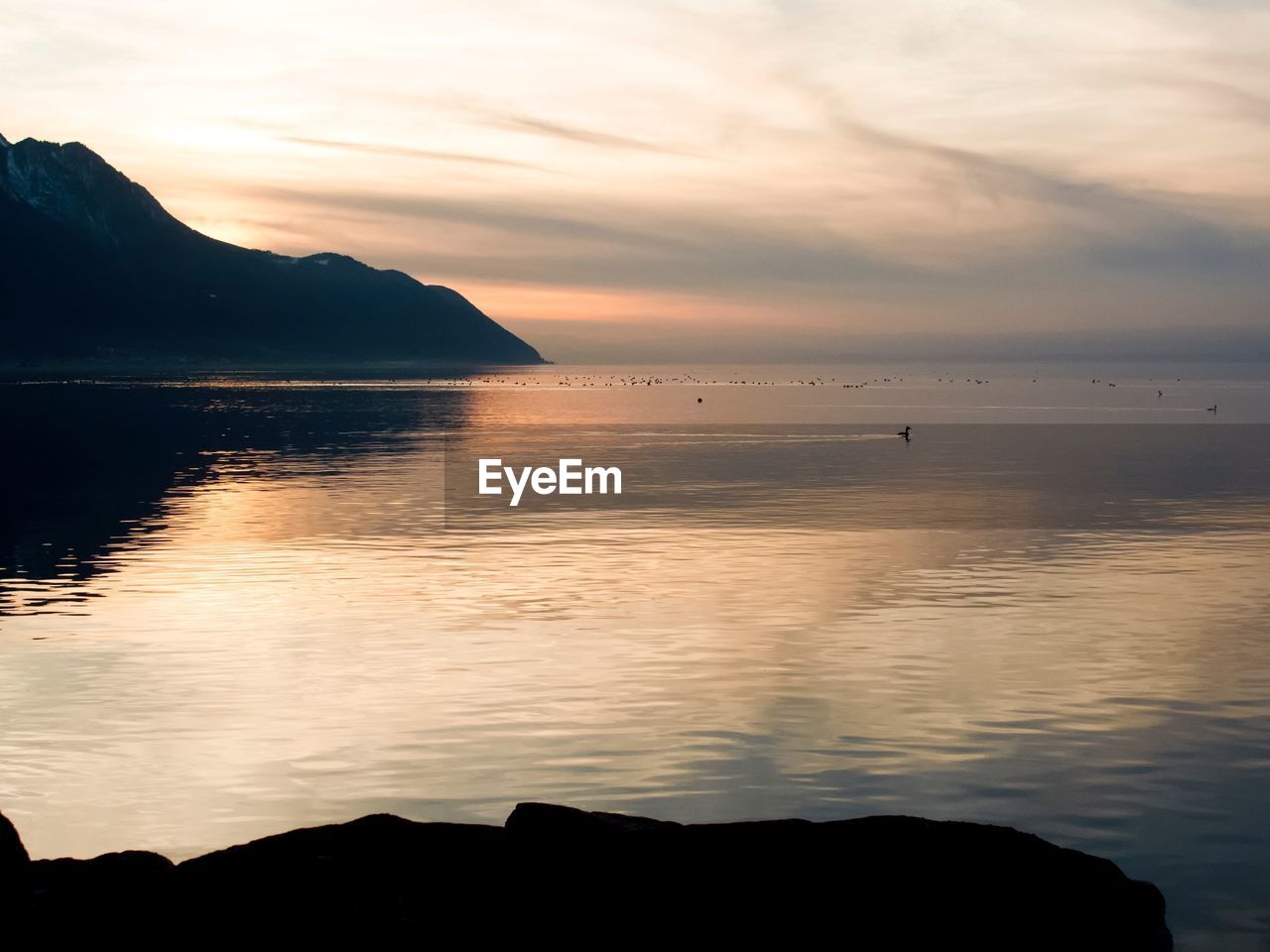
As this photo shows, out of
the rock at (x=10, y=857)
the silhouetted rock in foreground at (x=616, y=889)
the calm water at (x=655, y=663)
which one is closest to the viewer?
the silhouetted rock in foreground at (x=616, y=889)

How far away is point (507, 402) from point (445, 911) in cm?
18499

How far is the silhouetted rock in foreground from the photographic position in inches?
462

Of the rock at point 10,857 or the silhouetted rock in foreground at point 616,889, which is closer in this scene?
the silhouetted rock in foreground at point 616,889

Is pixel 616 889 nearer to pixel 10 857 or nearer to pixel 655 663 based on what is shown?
pixel 10 857

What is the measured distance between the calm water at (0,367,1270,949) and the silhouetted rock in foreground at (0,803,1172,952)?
2.61 meters

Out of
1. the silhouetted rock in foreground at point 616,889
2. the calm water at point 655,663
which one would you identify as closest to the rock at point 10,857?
the silhouetted rock in foreground at point 616,889

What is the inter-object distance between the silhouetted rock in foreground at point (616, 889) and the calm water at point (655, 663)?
261cm

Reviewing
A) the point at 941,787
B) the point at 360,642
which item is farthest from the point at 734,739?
the point at 360,642

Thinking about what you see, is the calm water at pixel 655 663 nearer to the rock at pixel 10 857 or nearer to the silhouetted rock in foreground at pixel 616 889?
the silhouetted rock in foreground at pixel 616 889

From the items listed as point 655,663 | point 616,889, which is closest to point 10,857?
point 616,889

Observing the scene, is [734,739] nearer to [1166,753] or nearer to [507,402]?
[1166,753]

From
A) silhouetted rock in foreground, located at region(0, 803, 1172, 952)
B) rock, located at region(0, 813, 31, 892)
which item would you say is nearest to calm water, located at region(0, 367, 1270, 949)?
silhouetted rock in foreground, located at region(0, 803, 1172, 952)

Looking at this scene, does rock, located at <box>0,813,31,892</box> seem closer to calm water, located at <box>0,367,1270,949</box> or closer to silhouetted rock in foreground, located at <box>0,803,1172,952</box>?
silhouetted rock in foreground, located at <box>0,803,1172,952</box>

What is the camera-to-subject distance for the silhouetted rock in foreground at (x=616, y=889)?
38.5 feet
